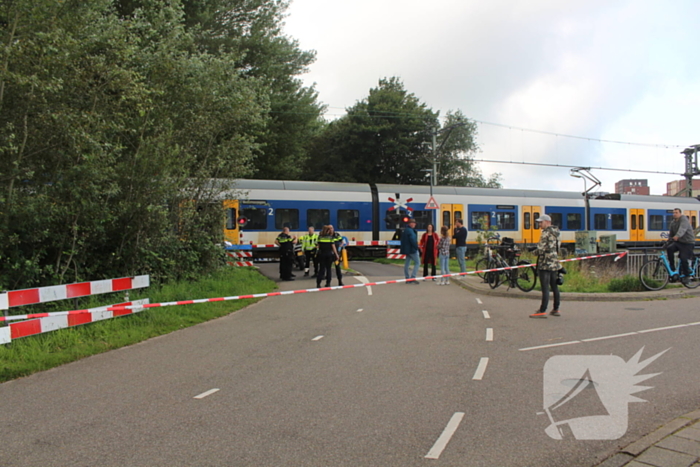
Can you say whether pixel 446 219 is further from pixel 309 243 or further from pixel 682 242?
pixel 682 242

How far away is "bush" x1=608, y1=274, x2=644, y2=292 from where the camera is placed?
12.2m

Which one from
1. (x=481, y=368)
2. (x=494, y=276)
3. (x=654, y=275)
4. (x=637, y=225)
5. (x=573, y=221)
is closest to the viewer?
(x=481, y=368)

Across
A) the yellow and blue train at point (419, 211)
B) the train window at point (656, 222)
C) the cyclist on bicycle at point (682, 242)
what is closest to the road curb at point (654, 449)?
the cyclist on bicycle at point (682, 242)

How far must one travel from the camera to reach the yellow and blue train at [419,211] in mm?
22625

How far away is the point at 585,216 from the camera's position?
29531mm

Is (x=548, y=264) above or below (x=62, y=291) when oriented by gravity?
above

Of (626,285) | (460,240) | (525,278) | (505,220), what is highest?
(505,220)

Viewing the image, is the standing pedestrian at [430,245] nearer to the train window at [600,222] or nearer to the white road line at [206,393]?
the white road line at [206,393]

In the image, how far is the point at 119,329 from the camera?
8.43 meters

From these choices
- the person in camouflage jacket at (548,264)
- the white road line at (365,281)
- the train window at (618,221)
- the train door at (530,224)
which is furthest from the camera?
the train window at (618,221)

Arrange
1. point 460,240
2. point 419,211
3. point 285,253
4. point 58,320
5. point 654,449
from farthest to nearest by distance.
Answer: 1. point 419,211
2. point 285,253
3. point 460,240
4. point 58,320
5. point 654,449

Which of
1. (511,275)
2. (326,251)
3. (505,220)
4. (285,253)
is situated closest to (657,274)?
(511,275)

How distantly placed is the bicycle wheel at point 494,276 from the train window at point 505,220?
14.1 m

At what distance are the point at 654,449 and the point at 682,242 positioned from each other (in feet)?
33.7
